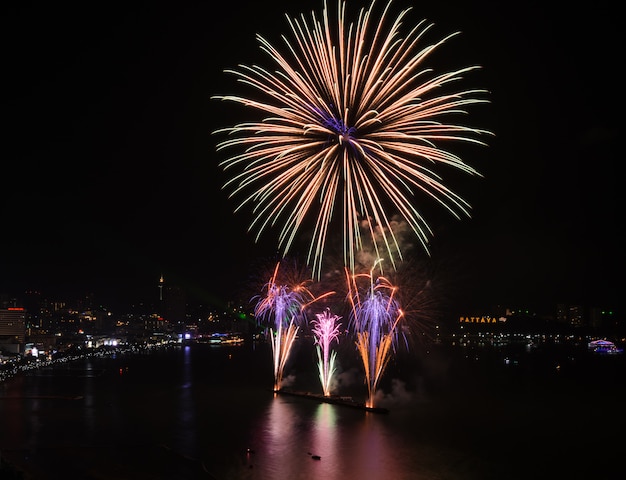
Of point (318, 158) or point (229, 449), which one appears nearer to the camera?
point (318, 158)

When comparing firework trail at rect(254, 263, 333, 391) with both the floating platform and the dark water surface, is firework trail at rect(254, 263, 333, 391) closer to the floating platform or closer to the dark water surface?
the floating platform

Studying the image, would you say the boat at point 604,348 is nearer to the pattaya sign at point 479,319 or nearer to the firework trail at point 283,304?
the pattaya sign at point 479,319

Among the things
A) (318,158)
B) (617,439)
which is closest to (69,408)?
(318,158)

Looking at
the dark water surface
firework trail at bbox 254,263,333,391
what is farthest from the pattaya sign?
firework trail at bbox 254,263,333,391

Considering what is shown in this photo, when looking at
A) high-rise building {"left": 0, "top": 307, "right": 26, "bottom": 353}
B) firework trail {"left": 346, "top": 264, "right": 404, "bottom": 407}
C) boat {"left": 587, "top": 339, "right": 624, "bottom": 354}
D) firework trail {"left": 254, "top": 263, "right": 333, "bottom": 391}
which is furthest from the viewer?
high-rise building {"left": 0, "top": 307, "right": 26, "bottom": 353}

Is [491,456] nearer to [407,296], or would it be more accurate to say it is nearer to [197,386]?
[407,296]

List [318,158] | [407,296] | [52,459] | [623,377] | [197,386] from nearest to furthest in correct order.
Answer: [318,158], [52,459], [407,296], [197,386], [623,377]

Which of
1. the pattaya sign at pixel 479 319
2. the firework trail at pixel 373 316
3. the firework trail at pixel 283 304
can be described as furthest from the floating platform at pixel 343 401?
the pattaya sign at pixel 479 319

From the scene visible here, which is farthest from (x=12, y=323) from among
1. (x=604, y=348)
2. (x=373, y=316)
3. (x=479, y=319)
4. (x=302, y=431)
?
(x=479, y=319)
